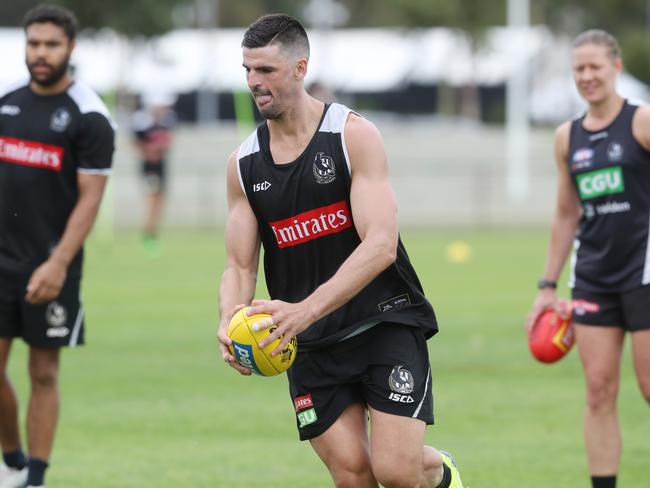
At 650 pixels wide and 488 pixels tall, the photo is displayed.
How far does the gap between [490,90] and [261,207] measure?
183 ft

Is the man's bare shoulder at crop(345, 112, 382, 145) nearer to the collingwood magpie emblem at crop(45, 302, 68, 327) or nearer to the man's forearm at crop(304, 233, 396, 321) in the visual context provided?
the man's forearm at crop(304, 233, 396, 321)

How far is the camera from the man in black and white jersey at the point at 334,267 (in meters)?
5.55

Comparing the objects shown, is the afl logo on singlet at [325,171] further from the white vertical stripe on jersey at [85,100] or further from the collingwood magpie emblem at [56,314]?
the collingwood magpie emblem at [56,314]

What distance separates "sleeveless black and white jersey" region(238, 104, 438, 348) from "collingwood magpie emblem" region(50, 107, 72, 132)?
1854mm

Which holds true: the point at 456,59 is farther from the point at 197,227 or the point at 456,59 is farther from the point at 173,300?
the point at 173,300

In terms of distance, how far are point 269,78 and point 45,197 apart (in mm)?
2375

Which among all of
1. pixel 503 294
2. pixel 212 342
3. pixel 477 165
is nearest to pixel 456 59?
pixel 477 165

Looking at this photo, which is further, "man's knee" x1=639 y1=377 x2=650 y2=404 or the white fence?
the white fence

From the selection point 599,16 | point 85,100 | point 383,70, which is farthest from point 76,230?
point 599,16

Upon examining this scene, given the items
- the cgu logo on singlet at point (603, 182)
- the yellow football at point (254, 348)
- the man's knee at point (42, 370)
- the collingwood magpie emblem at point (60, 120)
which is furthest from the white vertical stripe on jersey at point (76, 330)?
the cgu logo on singlet at point (603, 182)

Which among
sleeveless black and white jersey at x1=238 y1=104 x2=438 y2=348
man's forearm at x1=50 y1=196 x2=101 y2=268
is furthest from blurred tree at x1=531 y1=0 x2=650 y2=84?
sleeveless black and white jersey at x1=238 y1=104 x2=438 y2=348

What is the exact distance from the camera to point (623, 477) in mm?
7926

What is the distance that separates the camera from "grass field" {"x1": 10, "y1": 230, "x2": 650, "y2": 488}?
8.11m

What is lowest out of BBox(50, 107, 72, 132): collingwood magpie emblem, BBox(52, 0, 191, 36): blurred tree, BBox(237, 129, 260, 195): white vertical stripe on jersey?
BBox(237, 129, 260, 195): white vertical stripe on jersey
